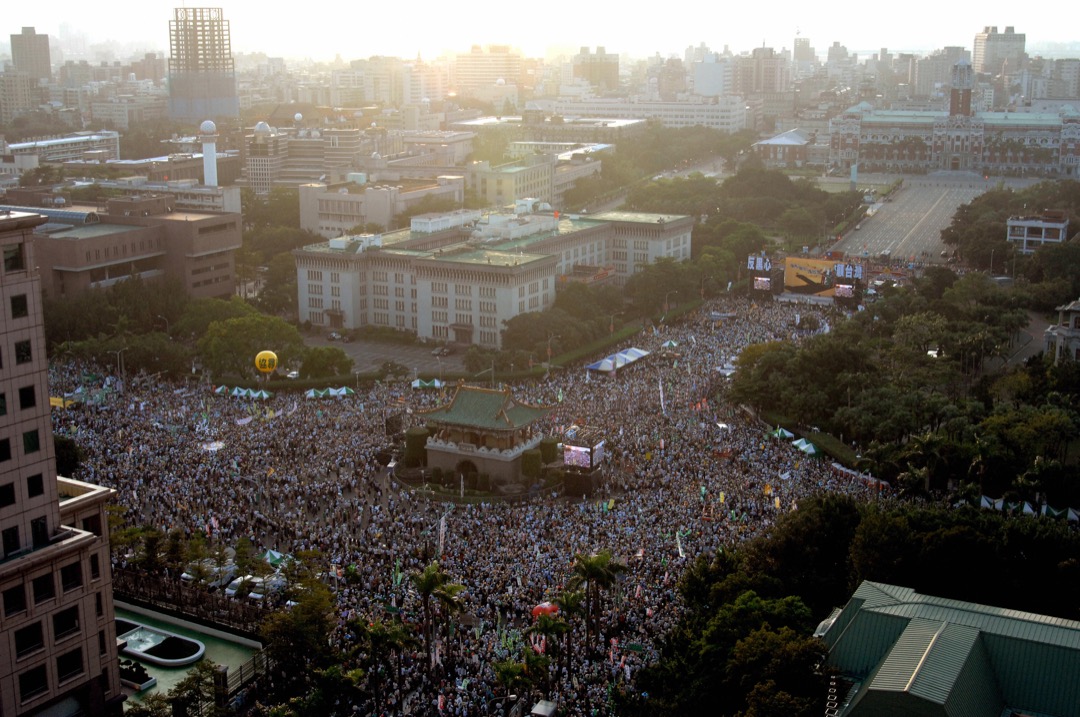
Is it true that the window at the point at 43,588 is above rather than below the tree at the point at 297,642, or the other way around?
above

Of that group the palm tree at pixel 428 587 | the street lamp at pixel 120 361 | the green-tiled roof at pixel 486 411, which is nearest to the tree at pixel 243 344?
the street lamp at pixel 120 361

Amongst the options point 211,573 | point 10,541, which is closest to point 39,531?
point 10,541

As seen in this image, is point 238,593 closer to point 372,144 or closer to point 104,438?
point 104,438

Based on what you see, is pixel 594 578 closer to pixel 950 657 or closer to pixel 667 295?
pixel 950 657

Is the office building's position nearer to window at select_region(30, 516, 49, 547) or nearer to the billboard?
the billboard

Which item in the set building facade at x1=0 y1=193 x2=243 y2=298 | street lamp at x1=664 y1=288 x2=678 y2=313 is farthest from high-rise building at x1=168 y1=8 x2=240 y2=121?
street lamp at x1=664 y1=288 x2=678 y2=313

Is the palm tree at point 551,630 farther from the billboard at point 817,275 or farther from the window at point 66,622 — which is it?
the billboard at point 817,275
